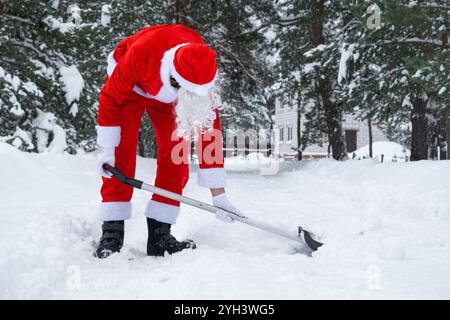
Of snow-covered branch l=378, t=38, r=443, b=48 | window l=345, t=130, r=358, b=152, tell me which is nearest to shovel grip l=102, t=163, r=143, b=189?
snow-covered branch l=378, t=38, r=443, b=48

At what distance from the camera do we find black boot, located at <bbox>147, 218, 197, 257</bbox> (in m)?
3.47

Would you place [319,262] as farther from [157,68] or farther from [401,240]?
[157,68]

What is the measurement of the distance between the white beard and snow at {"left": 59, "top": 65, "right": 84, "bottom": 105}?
289 inches

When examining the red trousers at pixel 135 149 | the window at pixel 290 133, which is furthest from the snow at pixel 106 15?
the window at pixel 290 133

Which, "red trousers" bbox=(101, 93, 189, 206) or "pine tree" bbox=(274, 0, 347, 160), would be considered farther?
"pine tree" bbox=(274, 0, 347, 160)

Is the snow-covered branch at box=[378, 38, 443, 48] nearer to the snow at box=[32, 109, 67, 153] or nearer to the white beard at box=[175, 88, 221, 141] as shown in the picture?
the white beard at box=[175, 88, 221, 141]

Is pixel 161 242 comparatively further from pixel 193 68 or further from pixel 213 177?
pixel 193 68

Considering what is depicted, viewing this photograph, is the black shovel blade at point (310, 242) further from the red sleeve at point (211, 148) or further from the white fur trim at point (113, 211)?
the white fur trim at point (113, 211)

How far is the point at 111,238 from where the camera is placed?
341cm

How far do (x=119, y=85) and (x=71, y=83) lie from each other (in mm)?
7439

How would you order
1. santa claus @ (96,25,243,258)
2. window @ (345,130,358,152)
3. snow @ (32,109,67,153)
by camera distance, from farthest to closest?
window @ (345,130,358,152), snow @ (32,109,67,153), santa claus @ (96,25,243,258)

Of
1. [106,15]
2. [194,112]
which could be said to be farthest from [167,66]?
[106,15]
